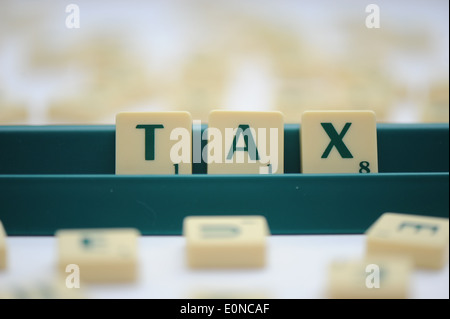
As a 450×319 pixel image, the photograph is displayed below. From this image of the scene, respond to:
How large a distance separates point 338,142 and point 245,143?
0.85 ft

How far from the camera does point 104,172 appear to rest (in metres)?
1.30

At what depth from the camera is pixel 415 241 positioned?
0.83 meters

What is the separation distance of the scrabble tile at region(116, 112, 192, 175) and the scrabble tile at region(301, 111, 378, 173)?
323mm

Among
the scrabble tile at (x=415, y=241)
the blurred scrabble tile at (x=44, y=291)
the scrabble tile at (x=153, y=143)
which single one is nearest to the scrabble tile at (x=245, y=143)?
the scrabble tile at (x=153, y=143)

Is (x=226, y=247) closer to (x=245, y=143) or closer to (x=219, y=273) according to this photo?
(x=219, y=273)

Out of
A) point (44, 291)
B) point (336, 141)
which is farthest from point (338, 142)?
point (44, 291)

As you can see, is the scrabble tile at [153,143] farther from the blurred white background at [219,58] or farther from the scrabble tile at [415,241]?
the scrabble tile at [415,241]

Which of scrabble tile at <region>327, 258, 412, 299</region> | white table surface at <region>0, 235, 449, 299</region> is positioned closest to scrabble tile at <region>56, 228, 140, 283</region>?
white table surface at <region>0, 235, 449, 299</region>

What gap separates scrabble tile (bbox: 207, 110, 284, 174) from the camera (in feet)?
3.93

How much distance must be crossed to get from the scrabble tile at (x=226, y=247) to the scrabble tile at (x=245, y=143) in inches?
14.1

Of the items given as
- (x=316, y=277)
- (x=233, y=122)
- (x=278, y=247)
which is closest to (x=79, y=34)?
(x=233, y=122)

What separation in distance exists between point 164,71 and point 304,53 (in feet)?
1.52

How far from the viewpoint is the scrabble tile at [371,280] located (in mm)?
710

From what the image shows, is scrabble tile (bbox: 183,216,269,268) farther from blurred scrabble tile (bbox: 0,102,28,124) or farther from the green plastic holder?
blurred scrabble tile (bbox: 0,102,28,124)
